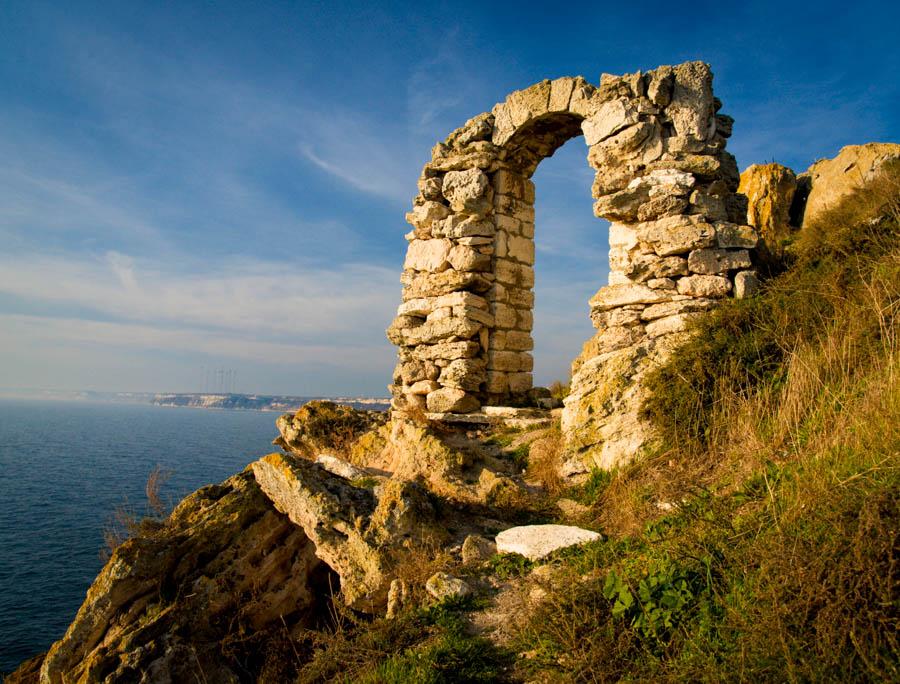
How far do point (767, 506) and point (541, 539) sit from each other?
1692mm

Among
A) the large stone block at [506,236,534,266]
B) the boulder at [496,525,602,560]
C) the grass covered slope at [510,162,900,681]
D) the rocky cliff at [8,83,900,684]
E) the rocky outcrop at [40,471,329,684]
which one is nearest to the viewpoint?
the grass covered slope at [510,162,900,681]

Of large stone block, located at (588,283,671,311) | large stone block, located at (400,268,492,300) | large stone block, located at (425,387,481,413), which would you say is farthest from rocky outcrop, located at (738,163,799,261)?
large stone block, located at (425,387,481,413)

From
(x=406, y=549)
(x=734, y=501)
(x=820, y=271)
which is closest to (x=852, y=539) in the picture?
(x=734, y=501)

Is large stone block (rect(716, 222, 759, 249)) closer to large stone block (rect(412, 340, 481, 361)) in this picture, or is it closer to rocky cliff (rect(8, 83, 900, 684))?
rocky cliff (rect(8, 83, 900, 684))

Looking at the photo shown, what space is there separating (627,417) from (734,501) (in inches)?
79.8

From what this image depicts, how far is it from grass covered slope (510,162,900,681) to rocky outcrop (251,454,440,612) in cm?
146

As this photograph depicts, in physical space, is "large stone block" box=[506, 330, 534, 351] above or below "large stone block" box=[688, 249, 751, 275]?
below

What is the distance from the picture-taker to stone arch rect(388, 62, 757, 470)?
6242 mm

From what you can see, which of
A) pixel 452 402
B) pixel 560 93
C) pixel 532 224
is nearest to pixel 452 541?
pixel 452 402

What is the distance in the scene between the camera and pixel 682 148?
22.3 feet

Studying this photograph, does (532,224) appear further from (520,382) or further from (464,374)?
(464,374)

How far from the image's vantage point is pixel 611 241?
716cm

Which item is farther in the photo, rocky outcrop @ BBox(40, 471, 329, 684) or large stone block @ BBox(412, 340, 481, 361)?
large stone block @ BBox(412, 340, 481, 361)

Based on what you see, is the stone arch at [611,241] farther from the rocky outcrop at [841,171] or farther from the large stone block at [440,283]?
the rocky outcrop at [841,171]
